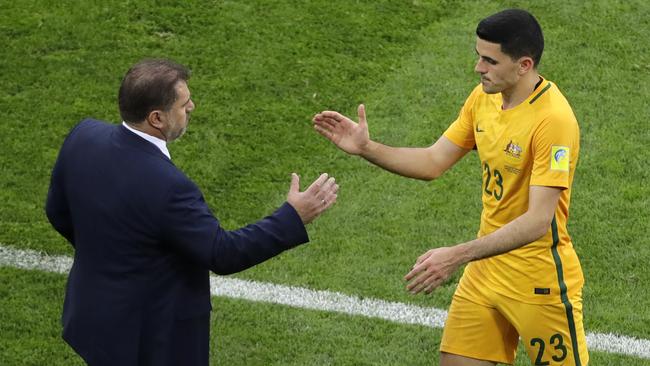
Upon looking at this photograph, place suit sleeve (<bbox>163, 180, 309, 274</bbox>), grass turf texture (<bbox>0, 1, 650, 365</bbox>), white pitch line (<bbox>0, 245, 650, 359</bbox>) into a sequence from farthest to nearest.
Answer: grass turf texture (<bbox>0, 1, 650, 365</bbox>) → white pitch line (<bbox>0, 245, 650, 359</bbox>) → suit sleeve (<bbox>163, 180, 309, 274</bbox>)

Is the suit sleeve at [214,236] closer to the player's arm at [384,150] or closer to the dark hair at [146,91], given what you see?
the dark hair at [146,91]

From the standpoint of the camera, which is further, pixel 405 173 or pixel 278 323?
pixel 278 323

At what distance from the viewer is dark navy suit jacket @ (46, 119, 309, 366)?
5379 mm

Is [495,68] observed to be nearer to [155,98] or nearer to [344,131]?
[344,131]

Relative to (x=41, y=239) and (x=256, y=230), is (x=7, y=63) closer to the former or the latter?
(x=41, y=239)

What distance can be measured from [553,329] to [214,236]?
6.40 feet

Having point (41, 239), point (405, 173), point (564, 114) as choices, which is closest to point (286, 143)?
point (41, 239)

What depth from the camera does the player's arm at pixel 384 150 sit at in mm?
6723

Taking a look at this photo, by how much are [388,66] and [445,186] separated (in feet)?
5.61

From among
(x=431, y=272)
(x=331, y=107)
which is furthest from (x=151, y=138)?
(x=331, y=107)

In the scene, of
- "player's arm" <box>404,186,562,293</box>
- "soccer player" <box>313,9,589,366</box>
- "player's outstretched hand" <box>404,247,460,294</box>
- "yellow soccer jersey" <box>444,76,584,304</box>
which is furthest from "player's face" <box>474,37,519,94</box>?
"player's outstretched hand" <box>404,247,460,294</box>

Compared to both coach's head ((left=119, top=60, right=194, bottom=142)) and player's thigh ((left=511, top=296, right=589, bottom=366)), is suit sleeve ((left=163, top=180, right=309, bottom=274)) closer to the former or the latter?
coach's head ((left=119, top=60, right=194, bottom=142))

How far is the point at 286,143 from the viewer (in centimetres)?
1030

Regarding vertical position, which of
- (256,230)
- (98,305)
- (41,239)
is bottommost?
(41,239)
